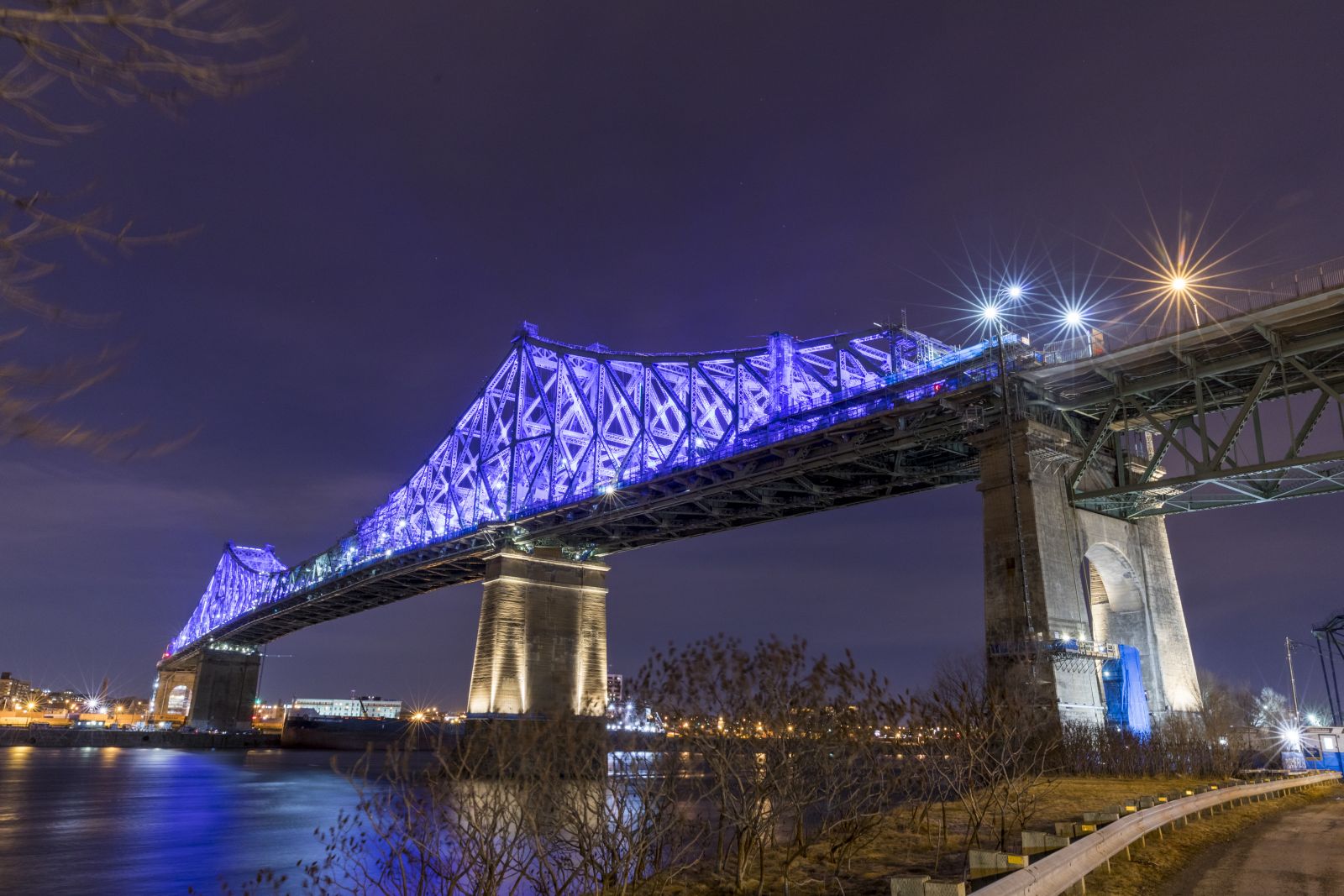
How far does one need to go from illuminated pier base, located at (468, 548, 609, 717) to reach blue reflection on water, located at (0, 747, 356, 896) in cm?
1047

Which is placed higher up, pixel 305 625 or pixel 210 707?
pixel 305 625

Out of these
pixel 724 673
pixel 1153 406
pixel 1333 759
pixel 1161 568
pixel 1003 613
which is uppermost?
pixel 1153 406

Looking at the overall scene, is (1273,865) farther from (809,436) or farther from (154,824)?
(154,824)

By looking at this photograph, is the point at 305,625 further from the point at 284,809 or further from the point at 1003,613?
the point at 1003,613

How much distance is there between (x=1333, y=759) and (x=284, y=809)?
1845 inches

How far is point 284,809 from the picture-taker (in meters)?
41.3

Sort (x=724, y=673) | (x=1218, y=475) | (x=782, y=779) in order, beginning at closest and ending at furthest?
1. (x=782, y=779)
2. (x=724, y=673)
3. (x=1218, y=475)

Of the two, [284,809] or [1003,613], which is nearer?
[1003,613]

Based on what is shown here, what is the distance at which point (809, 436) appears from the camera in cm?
4081

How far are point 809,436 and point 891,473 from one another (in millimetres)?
4855

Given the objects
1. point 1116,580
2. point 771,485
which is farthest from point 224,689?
point 1116,580

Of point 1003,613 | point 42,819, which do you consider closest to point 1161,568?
point 1003,613

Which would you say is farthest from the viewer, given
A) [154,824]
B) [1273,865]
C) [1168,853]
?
[154,824]

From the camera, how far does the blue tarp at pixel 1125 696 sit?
1170 inches
